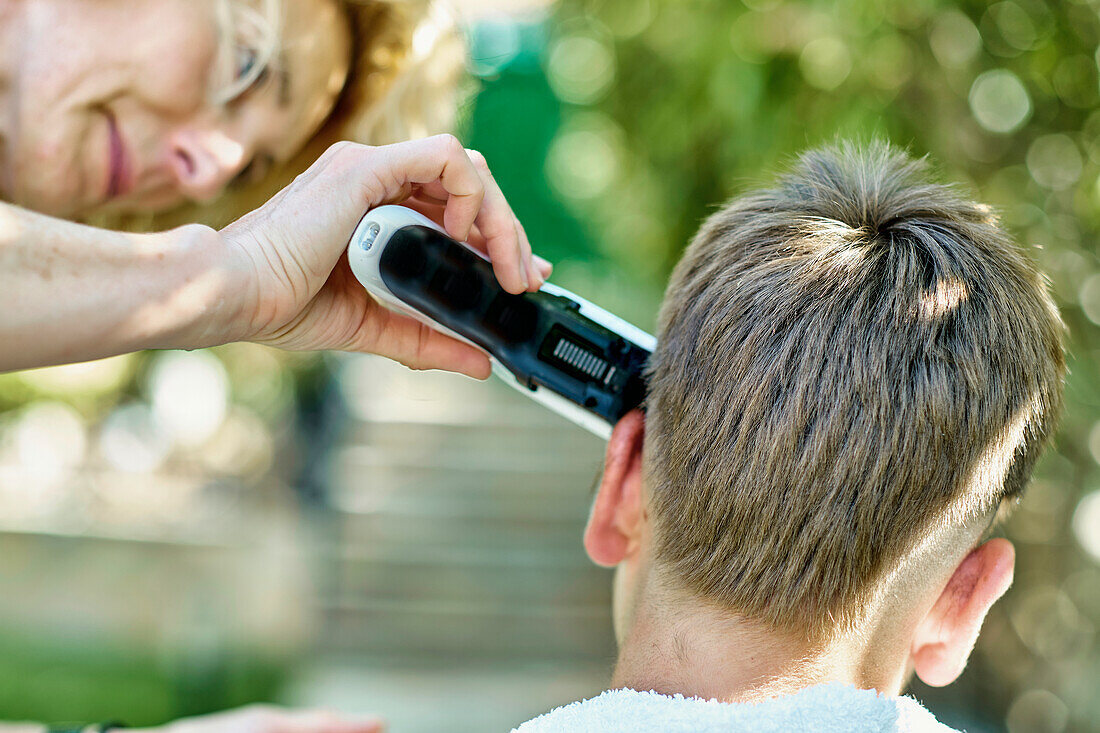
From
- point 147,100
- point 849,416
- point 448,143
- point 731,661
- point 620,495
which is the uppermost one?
point 147,100

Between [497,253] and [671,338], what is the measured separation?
24cm

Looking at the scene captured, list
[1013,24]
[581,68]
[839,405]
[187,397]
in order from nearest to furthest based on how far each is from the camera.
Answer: [839,405]
[1013,24]
[581,68]
[187,397]

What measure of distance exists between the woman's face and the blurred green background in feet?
3.58

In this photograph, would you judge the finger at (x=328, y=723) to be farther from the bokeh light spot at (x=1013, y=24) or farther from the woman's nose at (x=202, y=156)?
the bokeh light spot at (x=1013, y=24)

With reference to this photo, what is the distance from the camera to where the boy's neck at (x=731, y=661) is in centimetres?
102

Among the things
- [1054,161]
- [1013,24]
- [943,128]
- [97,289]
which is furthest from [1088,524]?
[97,289]

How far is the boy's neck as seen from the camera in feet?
3.35

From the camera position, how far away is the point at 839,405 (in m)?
1.00

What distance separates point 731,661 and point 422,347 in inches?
22.5

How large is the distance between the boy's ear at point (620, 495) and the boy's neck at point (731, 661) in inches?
6.2

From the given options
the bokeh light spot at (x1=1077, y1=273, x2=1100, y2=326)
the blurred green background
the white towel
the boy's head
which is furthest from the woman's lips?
the bokeh light spot at (x1=1077, y1=273, x2=1100, y2=326)

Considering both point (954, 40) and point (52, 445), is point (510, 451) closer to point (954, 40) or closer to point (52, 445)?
point (52, 445)

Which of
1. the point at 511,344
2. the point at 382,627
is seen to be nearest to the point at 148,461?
the point at 382,627

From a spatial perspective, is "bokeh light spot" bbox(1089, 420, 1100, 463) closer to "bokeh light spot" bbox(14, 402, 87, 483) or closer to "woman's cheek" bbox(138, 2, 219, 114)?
"woman's cheek" bbox(138, 2, 219, 114)
